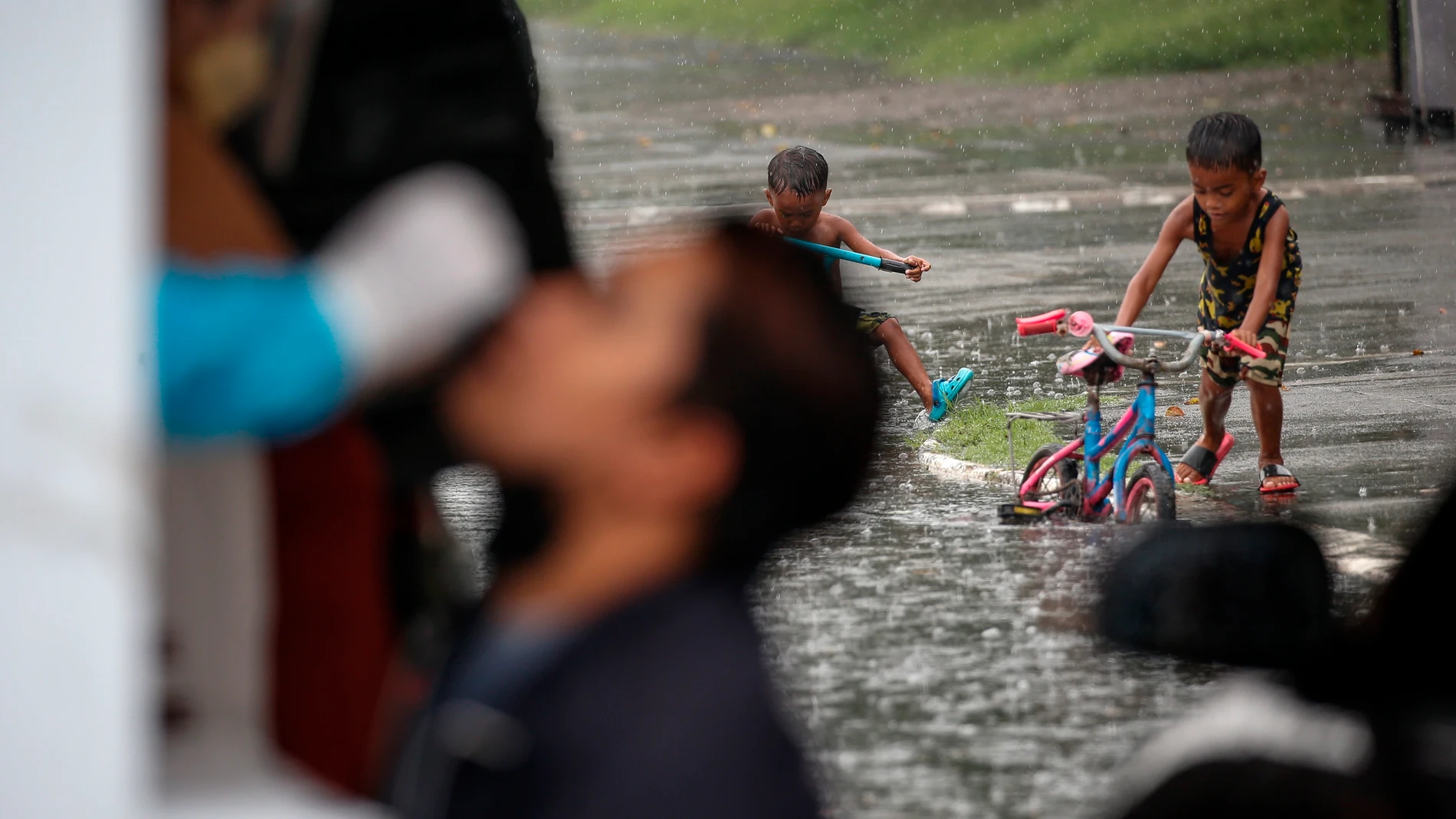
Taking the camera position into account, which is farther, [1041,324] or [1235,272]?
[1235,272]

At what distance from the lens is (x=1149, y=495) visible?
6.20m

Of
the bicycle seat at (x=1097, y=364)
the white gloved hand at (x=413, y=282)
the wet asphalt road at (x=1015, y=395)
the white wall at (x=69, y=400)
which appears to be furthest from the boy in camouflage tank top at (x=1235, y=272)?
the white wall at (x=69, y=400)

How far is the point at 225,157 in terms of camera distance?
1607 mm

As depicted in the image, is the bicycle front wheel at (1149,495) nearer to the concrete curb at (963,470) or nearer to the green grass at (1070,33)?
the concrete curb at (963,470)

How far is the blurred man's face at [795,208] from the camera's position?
297 inches

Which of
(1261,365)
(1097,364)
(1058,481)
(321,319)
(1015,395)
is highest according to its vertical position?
(321,319)

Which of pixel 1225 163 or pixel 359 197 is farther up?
pixel 359 197

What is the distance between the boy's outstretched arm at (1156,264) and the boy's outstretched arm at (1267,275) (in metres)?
0.29

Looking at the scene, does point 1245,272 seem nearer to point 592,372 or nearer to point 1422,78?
point 592,372

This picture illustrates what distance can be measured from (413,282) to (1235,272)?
6.01 metres

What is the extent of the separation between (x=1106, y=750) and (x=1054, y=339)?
5743 mm

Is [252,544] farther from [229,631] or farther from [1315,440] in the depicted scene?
[1315,440]

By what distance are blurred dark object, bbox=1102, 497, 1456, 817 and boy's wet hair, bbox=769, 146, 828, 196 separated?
5485 millimetres

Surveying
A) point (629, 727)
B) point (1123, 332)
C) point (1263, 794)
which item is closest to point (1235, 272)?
point (1123, 332)
